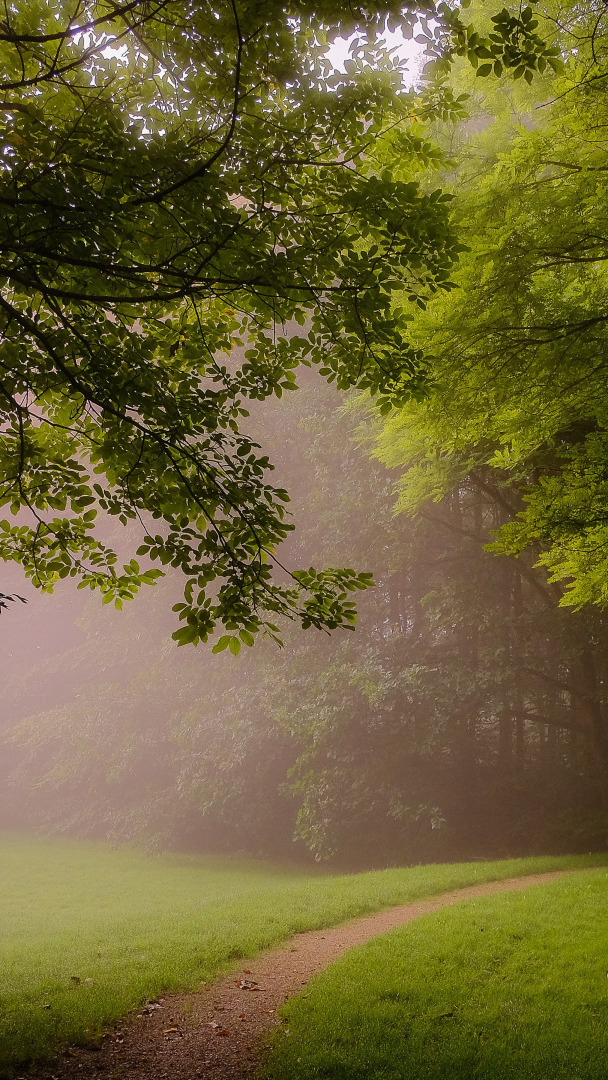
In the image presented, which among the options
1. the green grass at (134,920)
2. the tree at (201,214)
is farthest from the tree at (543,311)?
the green grass at (134,920)

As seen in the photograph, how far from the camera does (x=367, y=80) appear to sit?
13.6ft

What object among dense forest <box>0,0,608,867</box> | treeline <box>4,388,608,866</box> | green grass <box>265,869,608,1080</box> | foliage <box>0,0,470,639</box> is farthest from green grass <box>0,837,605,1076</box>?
foliage <box>0,0,470,639</box>

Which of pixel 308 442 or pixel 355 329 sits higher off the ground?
pixel 308 442

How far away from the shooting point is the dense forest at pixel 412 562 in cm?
462

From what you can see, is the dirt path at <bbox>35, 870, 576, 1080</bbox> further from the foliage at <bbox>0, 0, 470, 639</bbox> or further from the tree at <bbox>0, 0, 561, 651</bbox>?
the foliage at <bbox>0, 0, 470, 639</bbox>

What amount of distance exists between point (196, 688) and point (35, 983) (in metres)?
15.7

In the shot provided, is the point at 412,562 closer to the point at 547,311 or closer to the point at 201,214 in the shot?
the point at 547,311

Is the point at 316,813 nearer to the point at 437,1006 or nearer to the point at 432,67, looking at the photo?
the point at 437,1006

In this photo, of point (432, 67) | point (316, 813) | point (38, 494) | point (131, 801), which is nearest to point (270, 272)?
point (432, 67)

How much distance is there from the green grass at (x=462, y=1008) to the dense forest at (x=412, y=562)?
3.26 metres

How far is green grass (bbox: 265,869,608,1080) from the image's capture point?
5.01 metres

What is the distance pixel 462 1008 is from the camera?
19.4ft

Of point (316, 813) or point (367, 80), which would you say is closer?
point (367, 80)

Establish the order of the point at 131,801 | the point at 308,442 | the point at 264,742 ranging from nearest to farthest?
the point at 264,742 → the point at 308,442 → the point at 131,801
